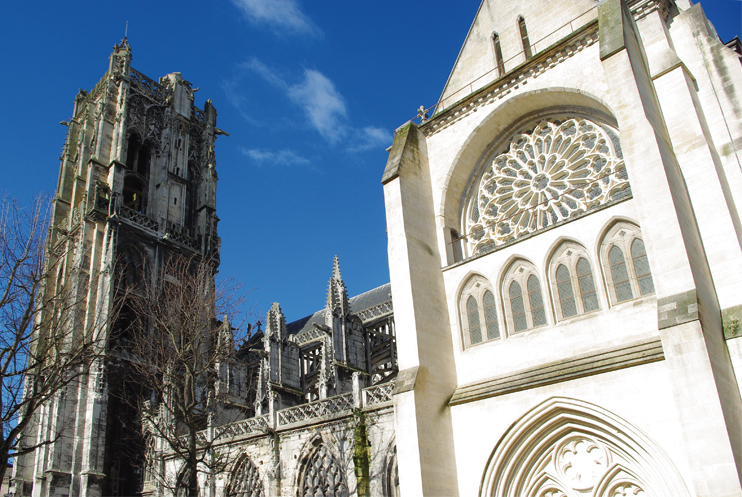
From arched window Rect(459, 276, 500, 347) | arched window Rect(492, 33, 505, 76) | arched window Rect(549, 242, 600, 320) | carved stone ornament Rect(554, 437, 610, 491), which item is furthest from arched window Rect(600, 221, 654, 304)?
arched window Rect(492, 33, 505, 76)

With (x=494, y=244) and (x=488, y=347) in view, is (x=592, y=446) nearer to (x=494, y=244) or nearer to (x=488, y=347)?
(x=488, y=347)

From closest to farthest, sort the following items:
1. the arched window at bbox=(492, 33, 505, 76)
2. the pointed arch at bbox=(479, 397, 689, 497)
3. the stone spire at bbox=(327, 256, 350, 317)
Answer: the pointed arch at bbox=(479, 397, 689, 497)
the arched window at bbox=(492, 33, 505, 76)
the stone spire at bbox=(327, 256, 350, 317)

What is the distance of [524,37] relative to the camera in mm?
13938

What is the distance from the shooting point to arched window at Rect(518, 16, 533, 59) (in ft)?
44.7

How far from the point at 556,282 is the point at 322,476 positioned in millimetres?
7751

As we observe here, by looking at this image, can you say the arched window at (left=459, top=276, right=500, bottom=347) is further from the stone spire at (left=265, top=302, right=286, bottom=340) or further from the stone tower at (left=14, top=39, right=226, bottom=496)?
the stone tower at (left=14, top=39, right=226, bottom=496)

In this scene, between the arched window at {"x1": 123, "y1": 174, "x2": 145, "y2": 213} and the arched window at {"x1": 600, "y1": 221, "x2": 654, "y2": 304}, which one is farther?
the arched window at {"x1": 123, "y1": 174, "x2": 145, "y2": 213}

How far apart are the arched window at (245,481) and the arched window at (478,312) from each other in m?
7.77

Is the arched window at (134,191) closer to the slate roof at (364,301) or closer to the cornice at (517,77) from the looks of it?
the slate roof at (364,301)

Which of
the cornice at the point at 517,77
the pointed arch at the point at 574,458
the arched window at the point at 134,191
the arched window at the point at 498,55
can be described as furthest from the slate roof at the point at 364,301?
the pointed arch at the point at 574,458

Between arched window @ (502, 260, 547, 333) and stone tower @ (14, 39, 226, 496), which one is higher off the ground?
stone tower @ (14, 39, 226, 496)

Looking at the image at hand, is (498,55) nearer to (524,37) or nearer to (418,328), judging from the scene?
(524,37)

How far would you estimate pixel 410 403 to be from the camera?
35.1 feet

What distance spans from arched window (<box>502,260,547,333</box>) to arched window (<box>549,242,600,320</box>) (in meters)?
0.34
